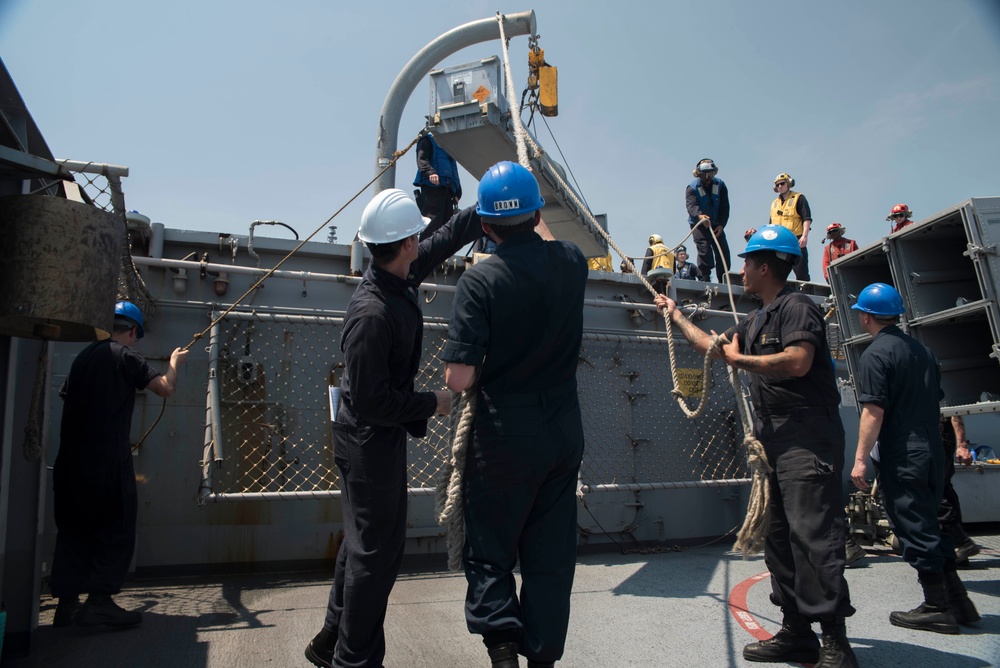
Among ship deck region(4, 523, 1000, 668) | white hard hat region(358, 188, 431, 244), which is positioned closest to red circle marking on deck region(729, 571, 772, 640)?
ship deck region(4, 523, 1000, 668)

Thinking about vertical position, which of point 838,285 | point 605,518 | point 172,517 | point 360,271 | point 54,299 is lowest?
point 605,518

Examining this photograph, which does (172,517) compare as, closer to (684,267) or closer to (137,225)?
(137,225)

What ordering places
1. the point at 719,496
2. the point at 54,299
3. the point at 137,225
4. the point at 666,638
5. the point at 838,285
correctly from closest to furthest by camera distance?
the point at 54,299
the point at 666,638
the point at 137,225
the point at 838,285
the point at 719,496

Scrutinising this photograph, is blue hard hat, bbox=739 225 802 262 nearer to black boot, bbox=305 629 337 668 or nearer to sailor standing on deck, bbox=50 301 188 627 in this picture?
black boot, bbox=305 629 337 668

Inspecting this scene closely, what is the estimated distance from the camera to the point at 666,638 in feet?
10.1

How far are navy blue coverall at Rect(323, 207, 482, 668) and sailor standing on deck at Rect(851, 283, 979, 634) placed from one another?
8.28 feet

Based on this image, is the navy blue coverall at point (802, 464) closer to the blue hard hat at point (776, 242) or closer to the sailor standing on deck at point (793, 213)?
the blue hard hat at point (776, 242)

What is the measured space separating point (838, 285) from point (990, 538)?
3150mm

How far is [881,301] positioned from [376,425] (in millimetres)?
3055

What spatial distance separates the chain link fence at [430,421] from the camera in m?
4.68

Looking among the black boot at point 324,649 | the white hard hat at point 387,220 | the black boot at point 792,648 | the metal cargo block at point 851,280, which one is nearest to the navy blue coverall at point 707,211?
the metal cargo block at point 851,280

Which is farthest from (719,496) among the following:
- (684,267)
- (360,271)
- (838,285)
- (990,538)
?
(684,267)

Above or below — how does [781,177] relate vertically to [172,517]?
above

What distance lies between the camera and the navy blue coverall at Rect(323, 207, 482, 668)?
2381 mm
